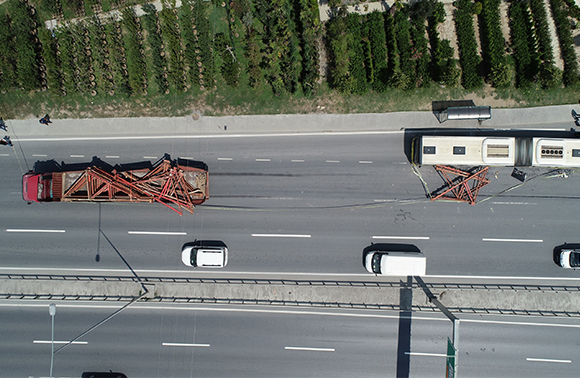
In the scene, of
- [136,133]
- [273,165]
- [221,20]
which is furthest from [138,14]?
[273,165]

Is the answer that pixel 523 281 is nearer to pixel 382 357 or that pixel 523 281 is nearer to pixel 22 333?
pixel 382 357

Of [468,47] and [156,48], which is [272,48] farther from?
[468,47]

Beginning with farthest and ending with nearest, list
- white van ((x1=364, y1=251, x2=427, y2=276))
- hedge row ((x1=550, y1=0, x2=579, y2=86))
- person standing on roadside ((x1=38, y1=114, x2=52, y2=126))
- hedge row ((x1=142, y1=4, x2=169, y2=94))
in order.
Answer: person standing on roadside ((x1=38, y1=114, x2=52, y2=126)) < hedge row ((x1=142, y1=4, x2=169, y2=94)) < hedge row ((x1=550, y1=0, x2=579, y2=86)) < white van ((x1=364, y1=251, x2=427, y2=276))

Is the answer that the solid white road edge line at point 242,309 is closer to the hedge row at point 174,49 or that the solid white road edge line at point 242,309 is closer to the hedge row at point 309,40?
the hedge row at point 309,40

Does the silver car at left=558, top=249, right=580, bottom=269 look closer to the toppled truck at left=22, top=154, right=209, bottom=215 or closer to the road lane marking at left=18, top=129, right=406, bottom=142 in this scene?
the road lane marking at left=18, top=129, right=406, bottom=142

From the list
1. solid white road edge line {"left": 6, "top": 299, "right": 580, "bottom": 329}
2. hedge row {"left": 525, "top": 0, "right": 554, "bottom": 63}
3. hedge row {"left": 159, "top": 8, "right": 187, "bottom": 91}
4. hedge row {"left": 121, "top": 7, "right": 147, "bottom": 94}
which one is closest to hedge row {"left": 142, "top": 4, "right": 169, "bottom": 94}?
hedge row {"left": 159, "top": 8, "right": 187, "bottom": 91}

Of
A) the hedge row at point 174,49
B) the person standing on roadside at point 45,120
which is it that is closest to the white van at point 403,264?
the hedge row at point 174,49

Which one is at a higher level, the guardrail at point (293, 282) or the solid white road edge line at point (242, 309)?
the guardrail at point (293, 282)
